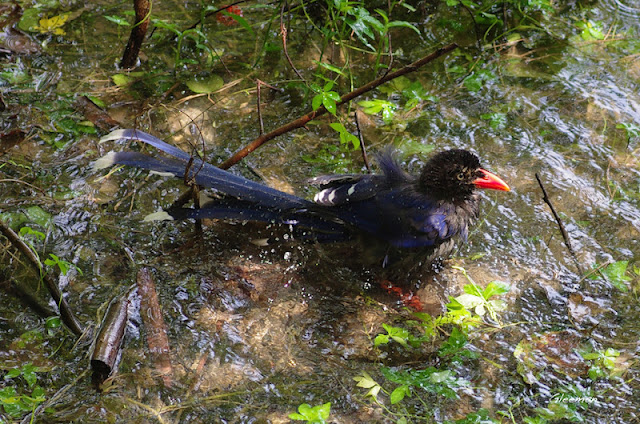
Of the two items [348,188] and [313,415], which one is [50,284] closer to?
[313,415]

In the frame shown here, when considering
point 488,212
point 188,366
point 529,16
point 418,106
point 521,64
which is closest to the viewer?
point 188,366

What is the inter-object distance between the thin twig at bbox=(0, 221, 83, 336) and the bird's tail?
2.31 feet

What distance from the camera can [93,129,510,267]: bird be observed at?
3.78 meters

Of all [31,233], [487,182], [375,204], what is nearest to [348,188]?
[375,204]

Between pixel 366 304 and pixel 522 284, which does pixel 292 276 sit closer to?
pixel 366 304

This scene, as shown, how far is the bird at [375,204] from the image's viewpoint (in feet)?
12.4

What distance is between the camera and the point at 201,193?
3.82m

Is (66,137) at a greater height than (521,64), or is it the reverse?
(521,64)

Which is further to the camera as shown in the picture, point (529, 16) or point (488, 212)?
point (529, 16)

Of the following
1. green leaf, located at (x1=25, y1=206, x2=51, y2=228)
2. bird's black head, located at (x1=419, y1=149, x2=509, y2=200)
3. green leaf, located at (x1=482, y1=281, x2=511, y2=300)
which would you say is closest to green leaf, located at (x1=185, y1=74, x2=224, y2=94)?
green leaf, located at (x1=25, y1=206, x2=51, y2=228)

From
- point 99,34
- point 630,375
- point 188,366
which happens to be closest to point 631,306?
point 630,375

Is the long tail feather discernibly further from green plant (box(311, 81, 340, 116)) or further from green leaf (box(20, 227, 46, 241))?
green plant (box(311, 81, 340, 116))

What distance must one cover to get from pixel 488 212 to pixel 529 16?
252 centimetres

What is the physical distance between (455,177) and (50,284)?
2348mm
